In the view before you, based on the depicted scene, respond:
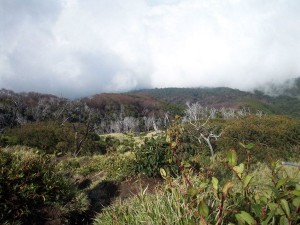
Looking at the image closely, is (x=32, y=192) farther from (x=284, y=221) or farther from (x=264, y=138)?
(x=264, y=138)

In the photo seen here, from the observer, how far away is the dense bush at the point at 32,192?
6.02 m

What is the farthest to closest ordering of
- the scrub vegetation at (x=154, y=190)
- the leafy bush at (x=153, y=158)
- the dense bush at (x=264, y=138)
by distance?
the dense bush at (x=264, y=138), the leafy bush at (x=153, y=158), the scrub vegetation at (x=154, y=190)

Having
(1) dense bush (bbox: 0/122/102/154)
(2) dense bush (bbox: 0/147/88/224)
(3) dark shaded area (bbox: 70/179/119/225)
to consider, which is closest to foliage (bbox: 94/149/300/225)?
(2) dense bush (bbox: 0/147/88/224)

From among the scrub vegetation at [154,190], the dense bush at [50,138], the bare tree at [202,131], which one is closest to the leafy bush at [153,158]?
the scrub vegetation at [154,190]

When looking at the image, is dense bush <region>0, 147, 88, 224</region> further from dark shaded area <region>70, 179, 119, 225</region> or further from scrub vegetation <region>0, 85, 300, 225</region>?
dark shaded area <region>70, 179, 119, 225</region>

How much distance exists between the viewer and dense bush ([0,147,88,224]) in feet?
19.8

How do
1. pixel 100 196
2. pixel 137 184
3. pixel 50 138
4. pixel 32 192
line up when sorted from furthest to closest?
pixel 50 138 < pixel 137 184 < pixel 100 196 < pixel 32 192

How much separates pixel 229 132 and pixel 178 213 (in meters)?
18.7

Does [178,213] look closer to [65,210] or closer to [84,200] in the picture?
[65,210]

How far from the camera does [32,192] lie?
6.30 m

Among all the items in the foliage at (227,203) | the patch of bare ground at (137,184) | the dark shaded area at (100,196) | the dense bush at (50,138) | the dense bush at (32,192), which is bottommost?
the dense bush at (50,138)

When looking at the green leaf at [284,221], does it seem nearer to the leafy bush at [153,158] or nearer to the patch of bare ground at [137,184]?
the patch of bare ground at [137,184]

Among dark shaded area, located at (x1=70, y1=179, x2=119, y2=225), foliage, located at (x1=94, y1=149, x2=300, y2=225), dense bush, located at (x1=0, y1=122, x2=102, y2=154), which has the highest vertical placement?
foliage, located at (x1=94, y1=149, x2=300, y2=225)

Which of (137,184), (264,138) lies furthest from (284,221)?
(264,138)
